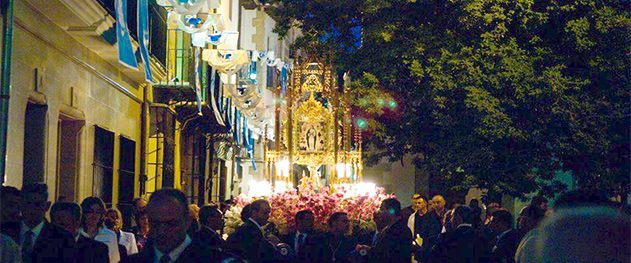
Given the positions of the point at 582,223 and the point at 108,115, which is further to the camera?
the point at 108,115

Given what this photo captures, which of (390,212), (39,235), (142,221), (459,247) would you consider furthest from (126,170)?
(39,235)

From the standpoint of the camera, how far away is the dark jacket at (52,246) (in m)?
6.59

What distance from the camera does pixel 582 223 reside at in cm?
228

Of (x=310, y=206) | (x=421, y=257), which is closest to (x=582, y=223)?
(x=421, y=257)

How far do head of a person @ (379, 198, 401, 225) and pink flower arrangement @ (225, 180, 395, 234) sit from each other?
5.66 meters

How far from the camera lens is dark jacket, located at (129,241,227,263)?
444 centimetres

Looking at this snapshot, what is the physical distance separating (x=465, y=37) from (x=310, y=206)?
4493 mm

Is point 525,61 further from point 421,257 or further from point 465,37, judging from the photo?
point 421,257

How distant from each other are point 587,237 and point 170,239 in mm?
2622

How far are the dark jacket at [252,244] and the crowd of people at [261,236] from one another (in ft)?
0.04

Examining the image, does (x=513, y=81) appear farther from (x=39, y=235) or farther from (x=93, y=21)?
(x=39, y=235)

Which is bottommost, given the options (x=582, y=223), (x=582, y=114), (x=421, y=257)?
(x=421, y=257)

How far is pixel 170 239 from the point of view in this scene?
4.55 m

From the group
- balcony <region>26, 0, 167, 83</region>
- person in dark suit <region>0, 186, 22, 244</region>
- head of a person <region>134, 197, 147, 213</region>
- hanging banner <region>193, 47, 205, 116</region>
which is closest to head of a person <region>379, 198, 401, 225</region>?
head of a person <region>134, 197, 147, 213</region>
